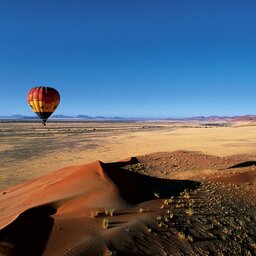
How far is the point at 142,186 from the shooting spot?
1359 centimetres

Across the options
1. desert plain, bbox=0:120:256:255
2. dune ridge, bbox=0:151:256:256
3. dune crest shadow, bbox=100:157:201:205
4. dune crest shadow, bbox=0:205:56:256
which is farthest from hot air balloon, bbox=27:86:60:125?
dune crest shadow, bbox=0:205:56:256

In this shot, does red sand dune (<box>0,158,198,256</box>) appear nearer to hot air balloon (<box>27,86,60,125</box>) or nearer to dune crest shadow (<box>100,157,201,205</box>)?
dune crest shadow (<box>100,157,201,205</box>)

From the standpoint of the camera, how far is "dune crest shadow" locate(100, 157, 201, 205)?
39.2 ft

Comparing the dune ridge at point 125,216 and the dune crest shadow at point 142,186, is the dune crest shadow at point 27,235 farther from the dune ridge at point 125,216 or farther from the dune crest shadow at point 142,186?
the dune crest shadow at point 142,186

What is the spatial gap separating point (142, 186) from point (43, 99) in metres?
26.8

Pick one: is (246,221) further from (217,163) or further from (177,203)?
(217,163)

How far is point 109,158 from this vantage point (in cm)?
3247

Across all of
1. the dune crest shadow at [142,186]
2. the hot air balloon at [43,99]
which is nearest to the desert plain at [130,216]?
the dune crest shadow at [142,186]

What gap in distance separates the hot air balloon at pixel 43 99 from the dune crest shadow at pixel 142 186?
25.3 metres

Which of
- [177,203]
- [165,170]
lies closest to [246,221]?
[177,203]

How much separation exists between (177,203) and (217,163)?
12210 mm

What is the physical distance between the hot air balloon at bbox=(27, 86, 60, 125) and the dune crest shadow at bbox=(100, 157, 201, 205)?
25.3m

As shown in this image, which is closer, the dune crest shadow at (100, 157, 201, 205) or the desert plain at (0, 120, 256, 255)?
the desert plain at (0, 120, 256, 255)

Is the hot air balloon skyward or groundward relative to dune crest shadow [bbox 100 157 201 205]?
→ skyward
